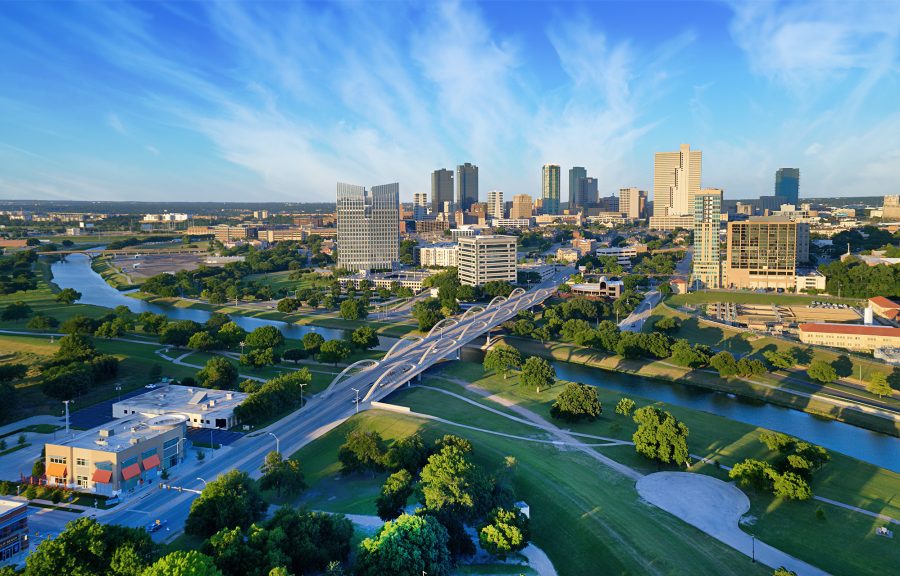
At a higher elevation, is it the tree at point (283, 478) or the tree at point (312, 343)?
the tree at point (312, 343)

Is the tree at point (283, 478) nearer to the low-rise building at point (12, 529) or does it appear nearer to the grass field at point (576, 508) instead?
the grass field at point (576, 508)

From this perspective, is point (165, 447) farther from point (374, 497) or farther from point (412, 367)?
point (412, 367)

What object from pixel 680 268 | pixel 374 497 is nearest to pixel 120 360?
pixel 374 497

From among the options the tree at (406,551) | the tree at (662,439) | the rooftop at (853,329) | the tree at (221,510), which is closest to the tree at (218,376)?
the tree at (221,510)

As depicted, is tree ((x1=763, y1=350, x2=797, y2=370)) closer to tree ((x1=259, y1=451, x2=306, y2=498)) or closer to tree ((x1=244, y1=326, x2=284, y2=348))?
tree ((x1=259, y1=451, x2=306, y2=498))

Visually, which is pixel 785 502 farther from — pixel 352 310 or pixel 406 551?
pixel 352 310
